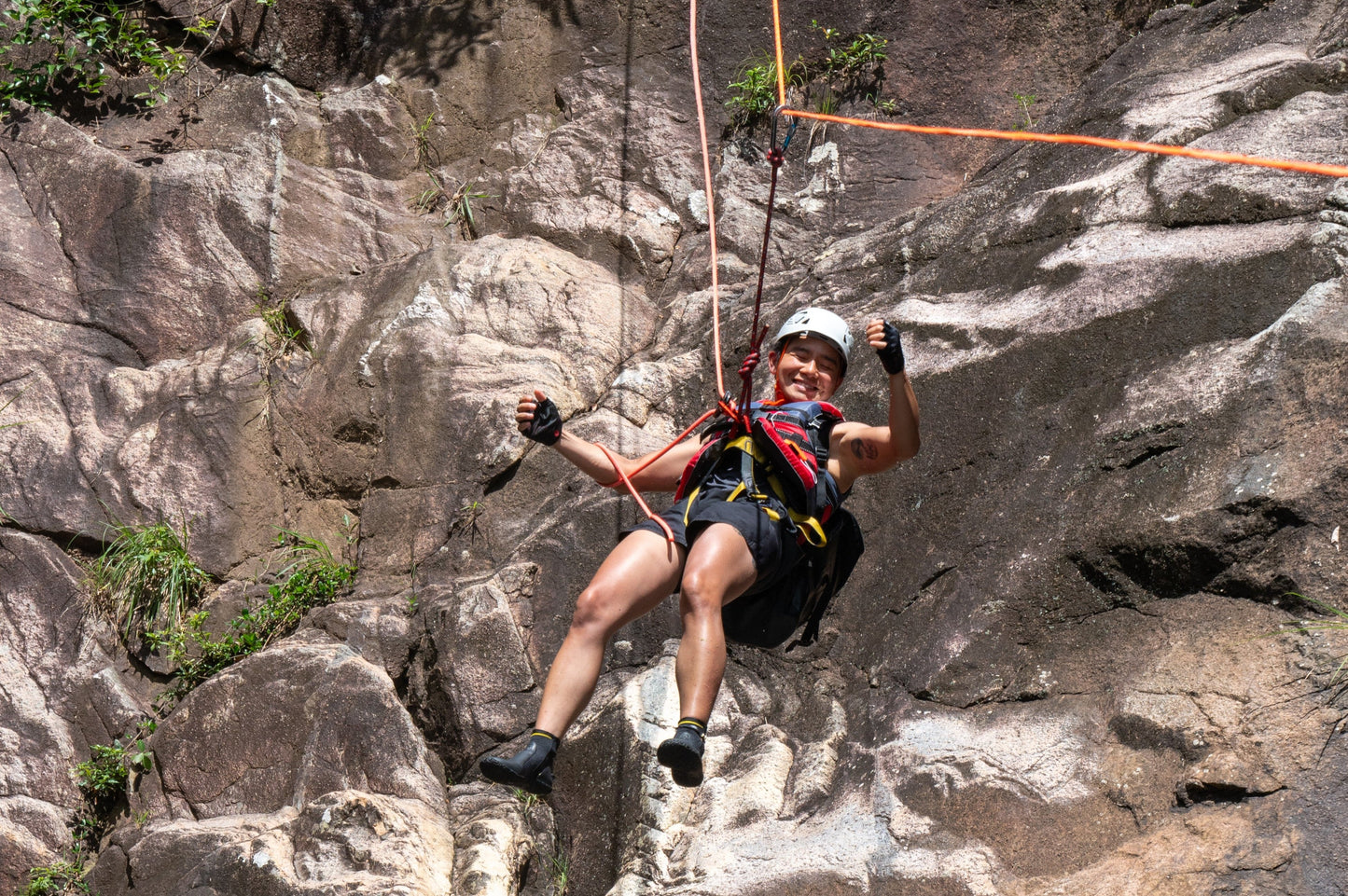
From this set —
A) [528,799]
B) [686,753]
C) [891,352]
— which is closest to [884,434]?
[891,352]

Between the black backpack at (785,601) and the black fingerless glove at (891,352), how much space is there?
2.15ft

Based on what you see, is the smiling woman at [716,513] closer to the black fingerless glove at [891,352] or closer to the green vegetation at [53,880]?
the black fingerless glove at [891,352]

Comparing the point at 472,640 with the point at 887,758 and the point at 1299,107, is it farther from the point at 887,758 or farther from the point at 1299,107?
the point at 1299,107

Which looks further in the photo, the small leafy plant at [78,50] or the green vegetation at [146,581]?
the small leafy plant at [78,50]

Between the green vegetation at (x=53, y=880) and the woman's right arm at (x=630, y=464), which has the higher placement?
the woman's right arm at (x=630, y=464)

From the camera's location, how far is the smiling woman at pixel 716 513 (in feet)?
12.6

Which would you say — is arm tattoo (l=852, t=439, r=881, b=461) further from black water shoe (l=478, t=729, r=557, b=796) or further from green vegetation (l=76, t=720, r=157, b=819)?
green vegetation (l=76, t=720, r=157, b=819)

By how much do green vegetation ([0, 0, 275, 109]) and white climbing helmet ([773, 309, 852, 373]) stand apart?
17.9 ft

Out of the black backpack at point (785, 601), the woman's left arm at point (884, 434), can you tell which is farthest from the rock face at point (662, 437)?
the woman's left arm at point (884, 434)

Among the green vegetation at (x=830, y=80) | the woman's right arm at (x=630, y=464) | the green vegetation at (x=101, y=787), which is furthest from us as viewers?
the green vegetation at (x=830, y=80)

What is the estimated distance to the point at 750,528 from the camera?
4.20 metres

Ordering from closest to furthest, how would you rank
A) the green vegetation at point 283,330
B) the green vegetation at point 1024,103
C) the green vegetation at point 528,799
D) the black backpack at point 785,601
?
the black backpack at point 785,601 → the green vegetation at point 528,799 → the green vegetation at point 283,330 → the green vegetation at point 1024,103

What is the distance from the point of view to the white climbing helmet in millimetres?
4742

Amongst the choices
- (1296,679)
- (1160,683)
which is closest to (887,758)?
(1160,683)
